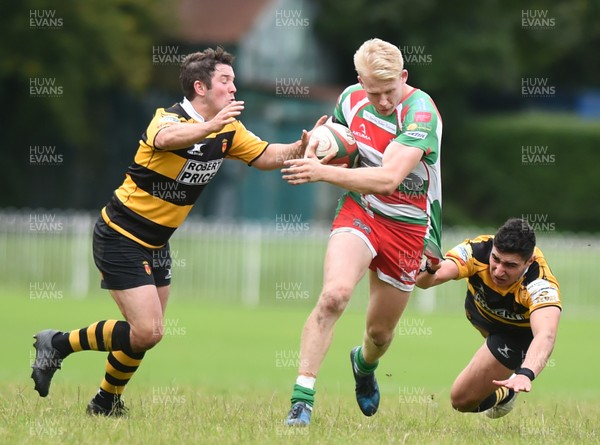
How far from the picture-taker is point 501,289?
28.0ft

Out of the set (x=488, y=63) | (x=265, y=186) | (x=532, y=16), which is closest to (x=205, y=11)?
(x=265, y=186)

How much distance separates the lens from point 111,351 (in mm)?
8391

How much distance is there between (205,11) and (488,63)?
10.5 metres

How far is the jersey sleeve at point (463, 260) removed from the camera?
8.57m

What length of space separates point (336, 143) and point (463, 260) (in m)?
1.28

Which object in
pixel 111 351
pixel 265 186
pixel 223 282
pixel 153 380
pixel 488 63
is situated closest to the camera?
pixel 111 351

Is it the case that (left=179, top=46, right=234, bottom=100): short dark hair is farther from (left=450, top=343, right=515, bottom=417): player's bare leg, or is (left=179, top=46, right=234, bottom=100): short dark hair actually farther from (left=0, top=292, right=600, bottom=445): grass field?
(left=450, top=343, right=515, bottom=417): player's bare leg

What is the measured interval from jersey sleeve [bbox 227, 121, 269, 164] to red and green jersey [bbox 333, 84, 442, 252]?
63 centimetres

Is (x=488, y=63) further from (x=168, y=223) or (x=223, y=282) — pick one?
(x=168, y=223)

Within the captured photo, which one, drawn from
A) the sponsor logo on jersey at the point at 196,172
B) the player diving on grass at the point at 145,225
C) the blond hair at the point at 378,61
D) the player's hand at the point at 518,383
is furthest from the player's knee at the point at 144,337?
the player's hand at the point at 518,383

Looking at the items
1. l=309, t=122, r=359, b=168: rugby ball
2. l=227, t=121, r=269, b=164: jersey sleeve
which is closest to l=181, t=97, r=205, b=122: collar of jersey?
l=227, t=121, r=269, b=164: jersey sleeve

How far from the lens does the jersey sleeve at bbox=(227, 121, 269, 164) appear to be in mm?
8664

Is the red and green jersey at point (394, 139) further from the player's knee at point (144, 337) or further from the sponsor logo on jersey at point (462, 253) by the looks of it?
the player's knee at point (144, 337)

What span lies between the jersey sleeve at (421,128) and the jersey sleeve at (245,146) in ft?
3.79
